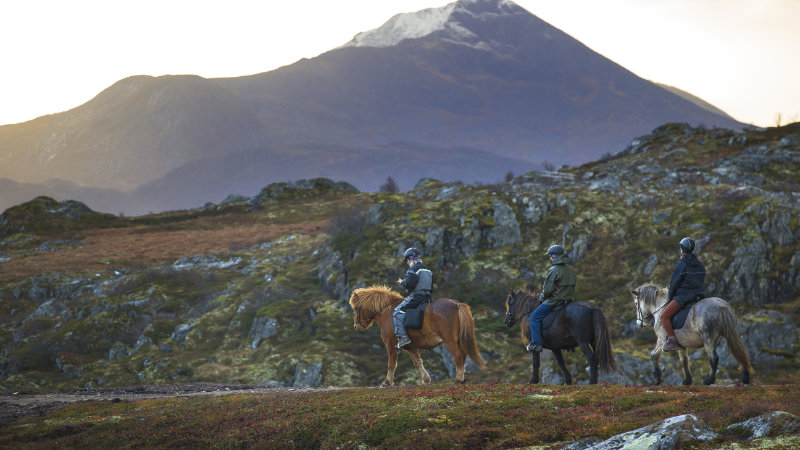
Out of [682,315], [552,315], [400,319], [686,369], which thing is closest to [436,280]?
[400,319]

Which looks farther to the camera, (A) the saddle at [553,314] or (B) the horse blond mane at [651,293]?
(B) the horse blond mane at [651,293]

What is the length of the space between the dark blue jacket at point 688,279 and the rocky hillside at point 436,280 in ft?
27.6

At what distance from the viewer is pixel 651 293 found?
764 inches

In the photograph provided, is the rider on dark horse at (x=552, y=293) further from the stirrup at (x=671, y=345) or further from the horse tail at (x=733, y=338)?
the horse tail at (x=733, y=338)

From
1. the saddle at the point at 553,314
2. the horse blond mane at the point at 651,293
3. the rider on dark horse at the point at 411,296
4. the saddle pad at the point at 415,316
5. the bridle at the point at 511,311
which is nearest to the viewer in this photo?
the saddle at the point at 553,314

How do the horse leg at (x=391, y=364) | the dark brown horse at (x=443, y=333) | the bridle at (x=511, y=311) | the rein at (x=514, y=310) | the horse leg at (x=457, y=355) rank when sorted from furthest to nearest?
1. the horse leg at (x=391, y=364)
2. the bridle at (x=511, y=311)
3. the dark brown horse at (x=443, y=333)
4. the horse leg at (x=457, y=355)
5. the rein at (x=514, y=310)

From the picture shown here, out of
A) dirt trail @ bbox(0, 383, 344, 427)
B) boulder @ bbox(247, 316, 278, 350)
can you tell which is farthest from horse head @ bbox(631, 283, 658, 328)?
boulder @ bbox(247, 316, 278, 350)

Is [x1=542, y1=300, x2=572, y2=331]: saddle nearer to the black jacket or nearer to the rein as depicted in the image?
the rein

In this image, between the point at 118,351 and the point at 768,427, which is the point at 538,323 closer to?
the point at 768,427

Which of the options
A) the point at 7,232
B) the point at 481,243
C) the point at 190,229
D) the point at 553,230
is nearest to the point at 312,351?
the point at 481,243

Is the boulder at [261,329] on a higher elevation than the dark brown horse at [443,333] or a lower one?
lower

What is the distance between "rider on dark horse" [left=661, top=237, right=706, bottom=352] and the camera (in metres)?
17.8

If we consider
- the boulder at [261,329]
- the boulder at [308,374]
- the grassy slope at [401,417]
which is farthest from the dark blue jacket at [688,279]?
the boulder at [261,329]

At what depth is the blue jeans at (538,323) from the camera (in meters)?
18.8
